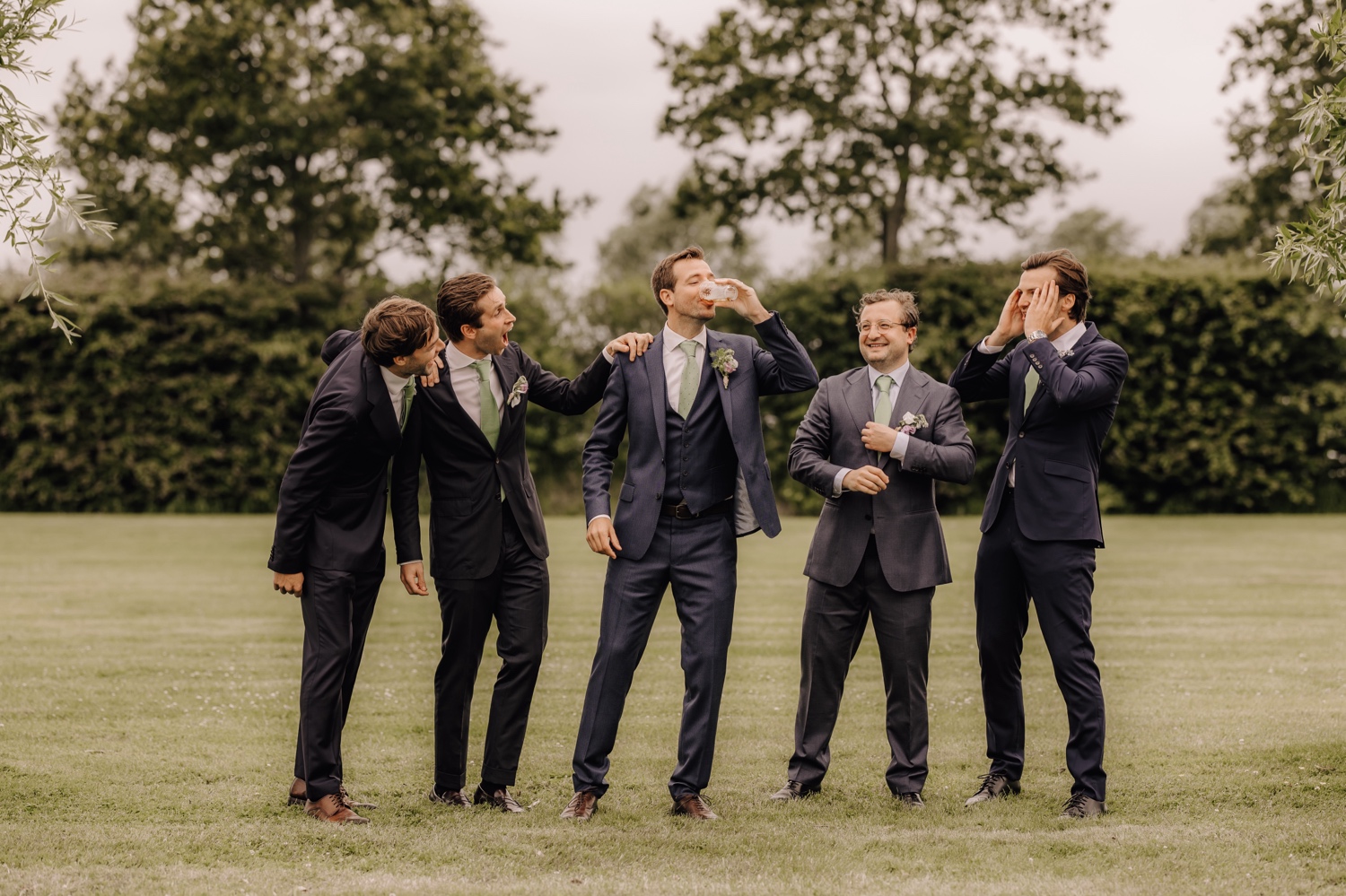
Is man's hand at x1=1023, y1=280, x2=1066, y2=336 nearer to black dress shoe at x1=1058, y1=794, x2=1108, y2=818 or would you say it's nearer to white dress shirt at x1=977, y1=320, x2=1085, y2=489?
white dress shirt at x1=977, y1=320, x2=1085, y2=489

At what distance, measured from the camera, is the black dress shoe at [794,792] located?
19.2 feet

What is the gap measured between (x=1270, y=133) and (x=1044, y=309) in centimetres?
2475

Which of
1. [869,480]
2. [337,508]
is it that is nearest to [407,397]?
[337,508]

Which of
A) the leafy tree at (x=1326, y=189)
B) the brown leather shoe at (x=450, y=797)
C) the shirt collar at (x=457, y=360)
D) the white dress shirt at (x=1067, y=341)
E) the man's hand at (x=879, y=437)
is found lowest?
the brown leather shoe at (x=450, y=797)

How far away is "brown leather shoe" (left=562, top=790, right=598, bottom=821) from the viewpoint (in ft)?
18.3

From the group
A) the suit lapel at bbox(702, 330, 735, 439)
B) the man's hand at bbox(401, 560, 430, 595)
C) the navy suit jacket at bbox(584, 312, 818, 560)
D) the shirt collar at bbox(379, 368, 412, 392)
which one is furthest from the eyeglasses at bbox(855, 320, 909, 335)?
the man's hand at bbox(401, 560, 430, 595)

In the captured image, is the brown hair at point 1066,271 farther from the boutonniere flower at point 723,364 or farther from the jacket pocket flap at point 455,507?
the jacket pocket flap at point 455,507


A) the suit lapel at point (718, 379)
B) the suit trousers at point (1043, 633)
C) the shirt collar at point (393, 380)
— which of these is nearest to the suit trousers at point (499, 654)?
the shirt collar at point (393, 380)

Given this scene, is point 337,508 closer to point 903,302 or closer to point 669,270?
point 669,270

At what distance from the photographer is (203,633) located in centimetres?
1095

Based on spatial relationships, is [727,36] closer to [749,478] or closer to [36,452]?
[36,452]

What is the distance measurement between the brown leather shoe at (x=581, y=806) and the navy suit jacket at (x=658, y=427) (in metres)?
1.02

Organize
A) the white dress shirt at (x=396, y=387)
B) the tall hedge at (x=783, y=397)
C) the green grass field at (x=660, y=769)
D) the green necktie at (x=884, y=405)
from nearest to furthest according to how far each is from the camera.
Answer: the green grass field at (x=660, y=769) < the white dress shirt at (x=396, y=387) < the green necktie at (x=884, y=405) < the tall hedge at (x=783, y=397)

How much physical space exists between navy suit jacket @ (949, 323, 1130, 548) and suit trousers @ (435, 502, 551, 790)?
2.09 m
